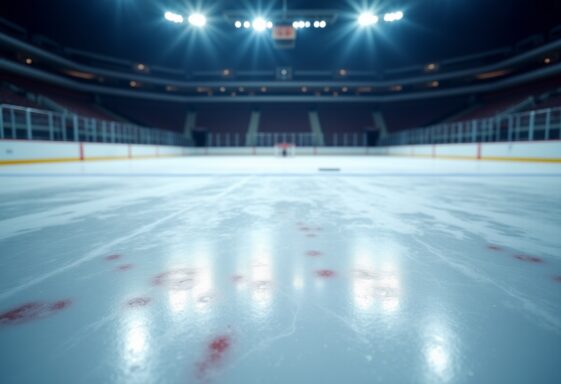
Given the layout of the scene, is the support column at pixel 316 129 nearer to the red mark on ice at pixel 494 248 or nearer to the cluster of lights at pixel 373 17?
the cluster of lights at pixel 373 17

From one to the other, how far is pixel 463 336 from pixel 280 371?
0.57 meters

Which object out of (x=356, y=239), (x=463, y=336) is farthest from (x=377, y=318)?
(x=356, y=239)

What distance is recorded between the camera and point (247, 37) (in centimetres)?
2805

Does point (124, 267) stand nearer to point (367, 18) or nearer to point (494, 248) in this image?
point (494, 248)

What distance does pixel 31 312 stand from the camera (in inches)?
42.4

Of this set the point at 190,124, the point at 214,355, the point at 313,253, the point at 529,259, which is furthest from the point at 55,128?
the point at 190,124

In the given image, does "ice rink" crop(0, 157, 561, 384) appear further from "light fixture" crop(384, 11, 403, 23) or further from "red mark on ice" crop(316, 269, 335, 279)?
"light fixture" crop(384, 11, 403, 23)

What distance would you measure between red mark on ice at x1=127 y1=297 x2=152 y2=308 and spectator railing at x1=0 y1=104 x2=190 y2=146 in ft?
42.4

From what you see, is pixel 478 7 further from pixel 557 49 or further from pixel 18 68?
pixel 18 68

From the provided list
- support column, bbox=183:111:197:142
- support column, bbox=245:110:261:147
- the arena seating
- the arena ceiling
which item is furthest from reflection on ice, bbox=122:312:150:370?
support column, bbox=183:111:197:142

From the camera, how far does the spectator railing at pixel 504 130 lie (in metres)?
12.0

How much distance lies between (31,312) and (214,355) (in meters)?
0.71

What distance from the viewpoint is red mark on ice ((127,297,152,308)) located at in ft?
3.73

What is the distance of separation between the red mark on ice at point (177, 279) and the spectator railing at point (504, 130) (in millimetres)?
15000
